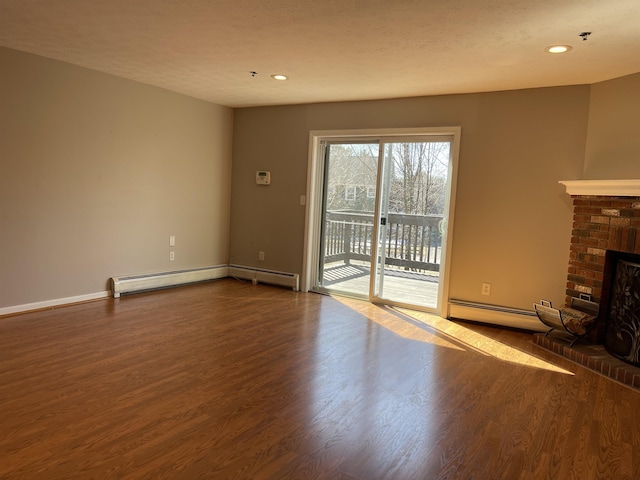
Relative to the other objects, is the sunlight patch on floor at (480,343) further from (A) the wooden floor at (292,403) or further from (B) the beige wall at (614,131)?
(B) the beige wall at (614,131)

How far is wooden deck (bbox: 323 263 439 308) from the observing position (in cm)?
491

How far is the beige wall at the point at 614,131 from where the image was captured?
11.9 feet

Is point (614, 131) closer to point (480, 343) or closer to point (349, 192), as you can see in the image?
point (480, 343)

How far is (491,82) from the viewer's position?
4.05m

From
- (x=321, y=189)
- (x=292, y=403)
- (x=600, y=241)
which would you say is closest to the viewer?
(x=292, y=403)

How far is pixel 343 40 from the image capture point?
3.14 m

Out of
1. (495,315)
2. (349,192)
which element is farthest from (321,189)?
(495,315)

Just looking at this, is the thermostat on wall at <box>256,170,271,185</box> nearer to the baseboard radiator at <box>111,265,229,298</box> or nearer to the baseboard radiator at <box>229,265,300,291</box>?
the baseboard radiator at <box>229,265,300,291</box>

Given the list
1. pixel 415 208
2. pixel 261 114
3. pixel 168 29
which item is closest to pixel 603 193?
pixel 415 208

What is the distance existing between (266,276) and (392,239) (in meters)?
1.73

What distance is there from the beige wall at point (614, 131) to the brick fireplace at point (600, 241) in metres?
0.28

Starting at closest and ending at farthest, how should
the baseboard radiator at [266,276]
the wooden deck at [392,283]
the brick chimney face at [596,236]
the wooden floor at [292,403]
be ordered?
1. the wooden floor at [292,403]
2. the brick chimney face at [596,236]
3. the wooden deck at [392,283]
4. the baseboard radiator at [266,276]

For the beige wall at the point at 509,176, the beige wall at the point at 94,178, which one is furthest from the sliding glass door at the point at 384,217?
the beige wall at the point at 94,178

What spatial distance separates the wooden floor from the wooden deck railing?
3.18 feet
